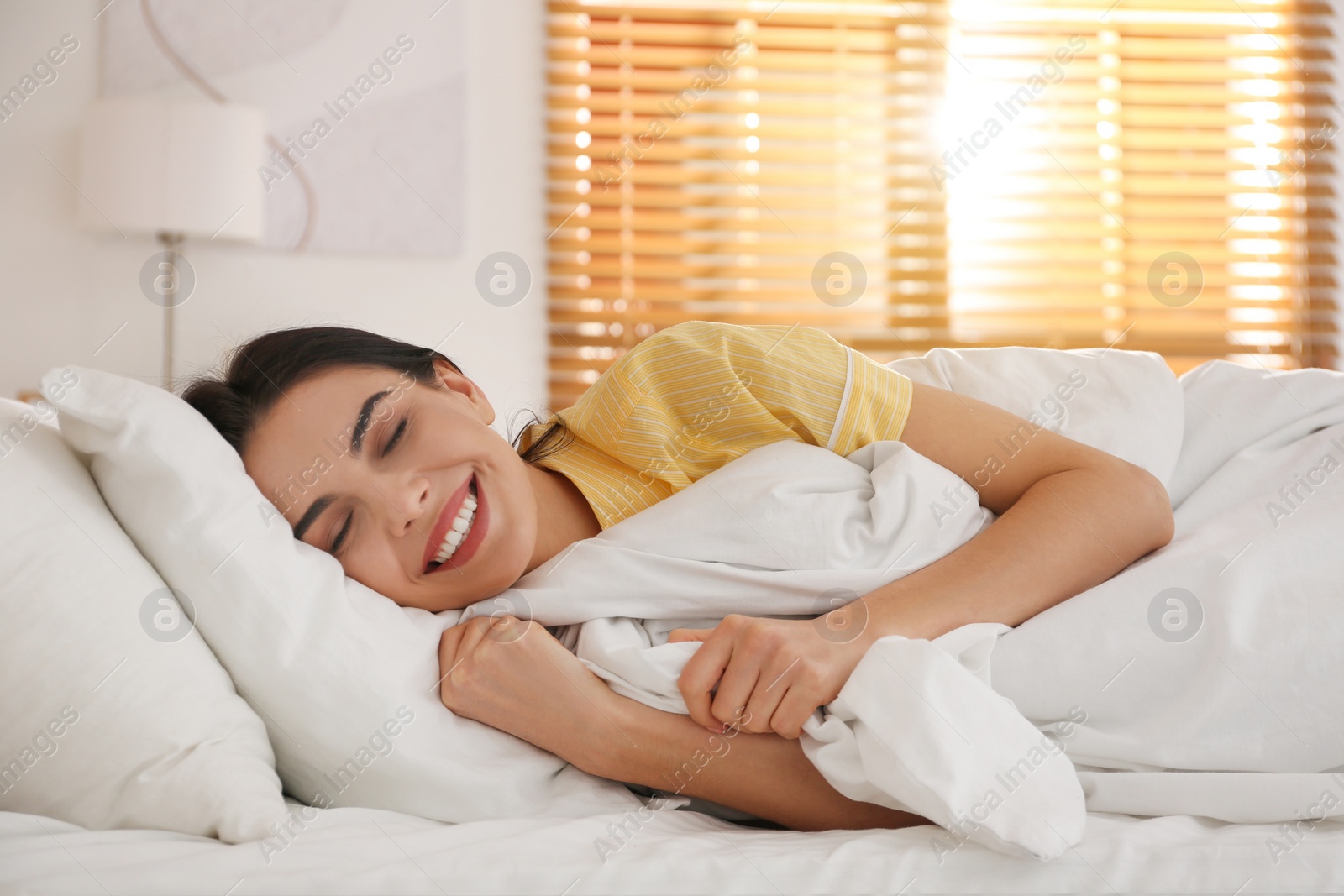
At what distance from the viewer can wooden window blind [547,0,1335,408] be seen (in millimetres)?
2656

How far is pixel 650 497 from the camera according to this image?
3.23ft

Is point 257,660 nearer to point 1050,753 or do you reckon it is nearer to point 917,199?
point 1050,753

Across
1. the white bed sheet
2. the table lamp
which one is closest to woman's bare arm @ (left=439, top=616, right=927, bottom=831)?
the white bed sheet

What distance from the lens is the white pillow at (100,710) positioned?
62cm

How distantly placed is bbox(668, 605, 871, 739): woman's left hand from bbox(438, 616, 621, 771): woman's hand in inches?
3.0

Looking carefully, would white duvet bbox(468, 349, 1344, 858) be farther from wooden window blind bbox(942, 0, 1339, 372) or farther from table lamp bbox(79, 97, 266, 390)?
wooden window blind bbox(942, 0, 1339, 372)

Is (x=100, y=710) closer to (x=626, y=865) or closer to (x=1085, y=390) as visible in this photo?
(x=626, y=865)

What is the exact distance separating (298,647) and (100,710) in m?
0.13

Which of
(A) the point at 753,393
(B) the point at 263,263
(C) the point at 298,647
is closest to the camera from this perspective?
(C) the point at 298,647

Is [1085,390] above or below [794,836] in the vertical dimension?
above

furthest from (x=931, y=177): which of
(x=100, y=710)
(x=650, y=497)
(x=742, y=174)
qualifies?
(x=100, y=710)

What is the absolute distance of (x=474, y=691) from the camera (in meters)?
0.73

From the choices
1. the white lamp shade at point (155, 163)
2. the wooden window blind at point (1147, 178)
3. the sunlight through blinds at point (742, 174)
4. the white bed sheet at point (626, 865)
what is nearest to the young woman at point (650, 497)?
the white bed sheet at point (626, 865)

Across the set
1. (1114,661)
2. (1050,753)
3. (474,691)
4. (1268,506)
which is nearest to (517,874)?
(474,691)
